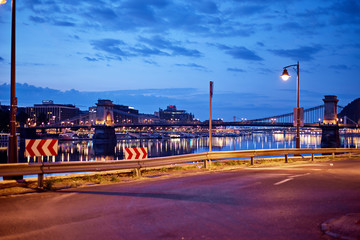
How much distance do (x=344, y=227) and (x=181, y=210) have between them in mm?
3275

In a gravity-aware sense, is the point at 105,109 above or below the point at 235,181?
above

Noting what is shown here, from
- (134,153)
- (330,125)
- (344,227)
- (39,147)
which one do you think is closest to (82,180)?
(39,147)

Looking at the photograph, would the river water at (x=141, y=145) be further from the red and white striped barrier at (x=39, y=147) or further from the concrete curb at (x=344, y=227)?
the concrete curb at (x=344, y=227)

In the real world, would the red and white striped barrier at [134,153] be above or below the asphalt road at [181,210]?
above

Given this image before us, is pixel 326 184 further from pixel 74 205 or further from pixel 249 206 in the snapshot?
pixel 74 205

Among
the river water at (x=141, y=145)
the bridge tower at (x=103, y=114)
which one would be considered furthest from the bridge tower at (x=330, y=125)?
the bridge tower at (x=103, y=114)

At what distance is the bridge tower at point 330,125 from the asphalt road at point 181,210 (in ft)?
261

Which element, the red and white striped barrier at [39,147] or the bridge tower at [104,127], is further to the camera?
the bridge tower at [104,127]

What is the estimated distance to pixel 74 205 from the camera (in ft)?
26.4

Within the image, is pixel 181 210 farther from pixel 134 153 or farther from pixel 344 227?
pixel 134 153

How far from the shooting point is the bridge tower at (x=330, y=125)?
3305 inches

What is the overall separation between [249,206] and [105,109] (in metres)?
118

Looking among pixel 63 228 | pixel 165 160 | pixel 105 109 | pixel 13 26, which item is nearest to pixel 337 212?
pixel 63 228

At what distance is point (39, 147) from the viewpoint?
11.0m
